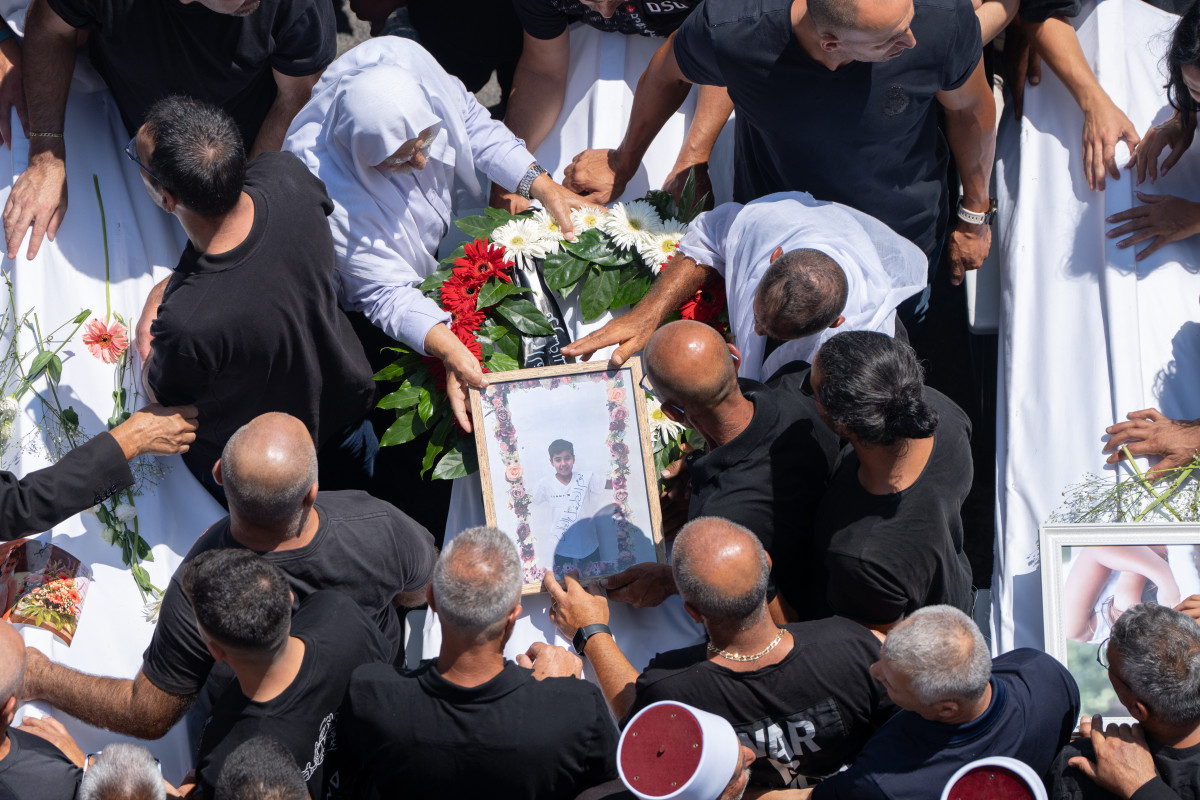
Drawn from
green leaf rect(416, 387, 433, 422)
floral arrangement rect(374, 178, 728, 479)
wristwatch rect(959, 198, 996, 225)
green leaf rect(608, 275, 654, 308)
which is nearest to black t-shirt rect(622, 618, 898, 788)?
floral arrangement rect(374, 178, 728, 479)

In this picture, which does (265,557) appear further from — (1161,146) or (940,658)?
(1161,146)

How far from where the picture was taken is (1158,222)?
3.53 meters

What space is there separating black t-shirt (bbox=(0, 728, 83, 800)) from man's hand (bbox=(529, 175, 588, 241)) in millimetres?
2207

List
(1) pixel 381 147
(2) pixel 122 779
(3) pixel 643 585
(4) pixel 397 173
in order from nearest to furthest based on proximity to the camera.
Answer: (2) pixel 122 779, (3) pixel 643 585, (1) pixel 381 147, (4) pixel 397 173

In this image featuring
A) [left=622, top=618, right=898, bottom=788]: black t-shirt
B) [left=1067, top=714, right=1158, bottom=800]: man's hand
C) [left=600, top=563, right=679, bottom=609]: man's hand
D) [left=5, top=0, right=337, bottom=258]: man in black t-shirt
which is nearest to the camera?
[left=1067, top=714, right=1158, bottom=800]: man's hand

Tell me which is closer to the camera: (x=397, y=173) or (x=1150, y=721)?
(x=1150, y=721)

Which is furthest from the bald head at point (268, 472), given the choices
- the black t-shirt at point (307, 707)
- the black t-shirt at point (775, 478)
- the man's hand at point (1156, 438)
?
the man's hand at point (1156, 438)

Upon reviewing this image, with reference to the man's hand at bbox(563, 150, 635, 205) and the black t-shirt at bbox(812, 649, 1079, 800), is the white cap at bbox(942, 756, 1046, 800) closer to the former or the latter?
the black t-shirt at bbox(812, 649, 1079, 800)

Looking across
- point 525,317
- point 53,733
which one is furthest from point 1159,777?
point 53,733

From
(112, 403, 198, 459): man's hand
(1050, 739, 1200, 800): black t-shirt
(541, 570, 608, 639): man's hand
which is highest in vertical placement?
(112, 403, 198, 459): man's hand

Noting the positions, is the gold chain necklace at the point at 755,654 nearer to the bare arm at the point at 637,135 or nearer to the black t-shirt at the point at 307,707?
the black t-shirt at the point at 307,707

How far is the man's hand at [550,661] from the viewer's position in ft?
9.02

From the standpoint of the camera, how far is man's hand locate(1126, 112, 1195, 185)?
139 inches

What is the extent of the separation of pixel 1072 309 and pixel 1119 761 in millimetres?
1816
